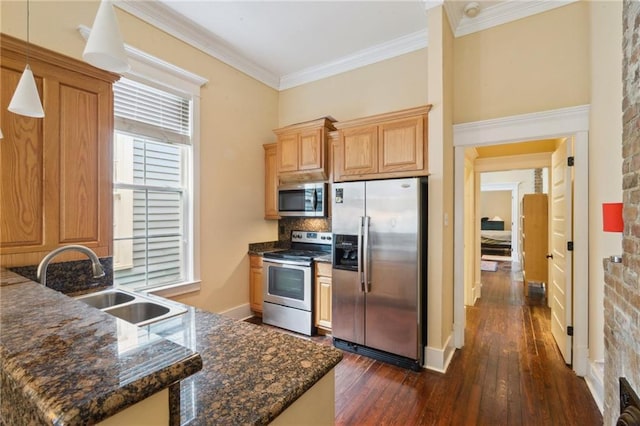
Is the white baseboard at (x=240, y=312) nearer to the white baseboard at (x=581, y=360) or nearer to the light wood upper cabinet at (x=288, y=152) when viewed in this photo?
the light wood upper cabinet at (x=288, y=152)

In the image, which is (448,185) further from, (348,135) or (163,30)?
(163,30)

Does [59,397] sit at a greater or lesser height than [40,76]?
lesser

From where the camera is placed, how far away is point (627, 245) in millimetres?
1413

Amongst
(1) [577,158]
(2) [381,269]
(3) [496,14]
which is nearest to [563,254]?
(1) [577,158]

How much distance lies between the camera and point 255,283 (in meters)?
3.83

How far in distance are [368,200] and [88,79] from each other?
2.30 meters

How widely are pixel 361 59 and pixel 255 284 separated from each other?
3.19 meters

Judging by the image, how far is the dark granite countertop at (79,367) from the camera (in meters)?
0.44

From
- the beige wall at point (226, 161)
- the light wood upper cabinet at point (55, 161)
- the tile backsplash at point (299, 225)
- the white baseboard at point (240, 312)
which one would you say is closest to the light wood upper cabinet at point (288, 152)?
the beige wall at point (226, 161)

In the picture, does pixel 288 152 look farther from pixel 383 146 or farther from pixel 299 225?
pixel 383 146

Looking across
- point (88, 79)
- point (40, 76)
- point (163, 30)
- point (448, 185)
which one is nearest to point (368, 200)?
point (448, 185)

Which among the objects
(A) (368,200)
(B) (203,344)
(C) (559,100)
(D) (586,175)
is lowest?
(B) (203,344)

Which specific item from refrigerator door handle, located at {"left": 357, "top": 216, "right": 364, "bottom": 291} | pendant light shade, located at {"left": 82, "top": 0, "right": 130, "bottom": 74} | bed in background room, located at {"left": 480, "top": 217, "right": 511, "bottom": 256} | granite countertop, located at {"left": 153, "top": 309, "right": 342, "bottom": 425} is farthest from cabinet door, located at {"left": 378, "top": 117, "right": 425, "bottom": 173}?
bed in background room, located at {"left": 480, "top": 217, "right": 511, "bottom": 256}

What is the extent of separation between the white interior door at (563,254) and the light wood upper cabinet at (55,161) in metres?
3.74
